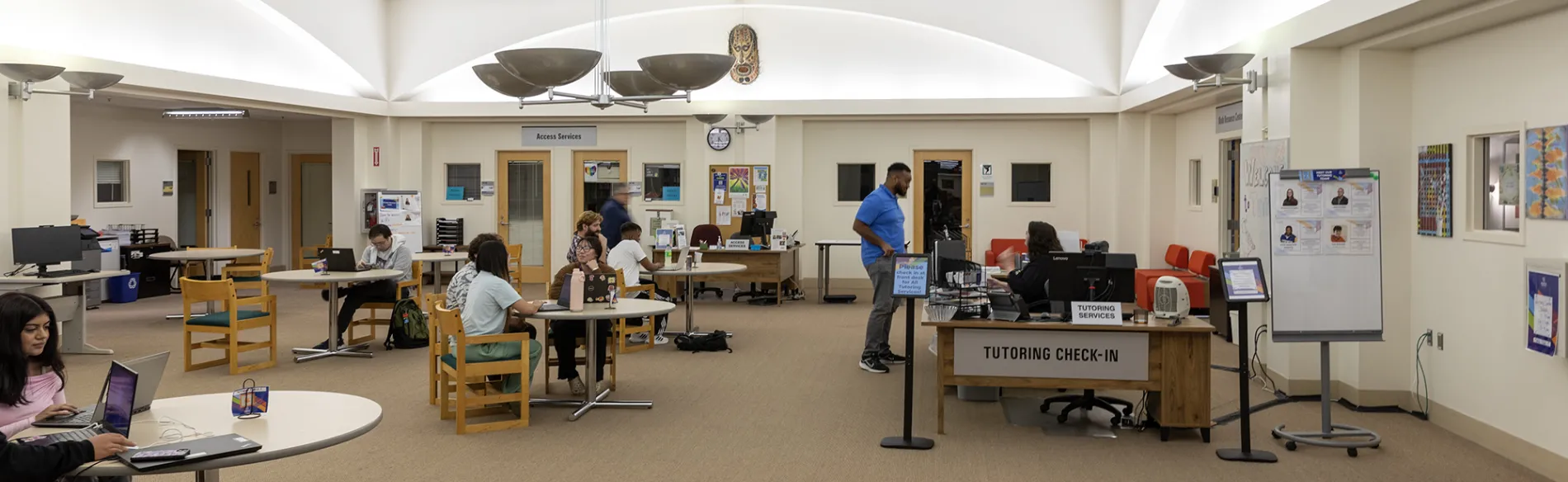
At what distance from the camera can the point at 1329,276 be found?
5.81m

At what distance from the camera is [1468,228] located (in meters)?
6.06

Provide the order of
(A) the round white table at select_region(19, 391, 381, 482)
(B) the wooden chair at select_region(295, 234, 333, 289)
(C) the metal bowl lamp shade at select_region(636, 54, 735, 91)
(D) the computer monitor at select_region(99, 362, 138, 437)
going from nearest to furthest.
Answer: (A) the round white table at select_region(19, 391, 381, 482) < (D) the computer monitor at select_region(99, 362, 138, 437) < (C) the metal bowl lamp shade at select_region(636, 54, 735, 91) < (B) the wooden chair at select_region(295, 234, 333, 289)

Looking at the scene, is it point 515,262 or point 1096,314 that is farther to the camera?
point 515,262

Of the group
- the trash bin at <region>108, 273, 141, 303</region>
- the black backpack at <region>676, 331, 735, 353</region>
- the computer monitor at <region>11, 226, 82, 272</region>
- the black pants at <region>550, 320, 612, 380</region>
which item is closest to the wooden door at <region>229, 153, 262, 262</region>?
the trash bin at <region>108, 273, 141, 303</region>

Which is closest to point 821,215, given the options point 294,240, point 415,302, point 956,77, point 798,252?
point 798,252

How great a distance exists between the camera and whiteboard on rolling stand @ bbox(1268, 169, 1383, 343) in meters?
5.79

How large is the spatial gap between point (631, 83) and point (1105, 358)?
3.24 m

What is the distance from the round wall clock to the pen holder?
11107 mm

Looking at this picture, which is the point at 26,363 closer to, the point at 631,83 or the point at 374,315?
the point at 631,83

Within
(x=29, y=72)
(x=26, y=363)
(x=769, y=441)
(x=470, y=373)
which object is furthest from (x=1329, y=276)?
(x=29, y=72)

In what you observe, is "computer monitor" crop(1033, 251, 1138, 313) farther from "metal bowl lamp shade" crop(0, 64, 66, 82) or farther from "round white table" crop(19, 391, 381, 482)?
"metal bowl lamp shade" crop(0, 64, 66, 82)

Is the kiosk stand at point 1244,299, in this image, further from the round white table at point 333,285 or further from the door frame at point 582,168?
the door frame at point 582,168

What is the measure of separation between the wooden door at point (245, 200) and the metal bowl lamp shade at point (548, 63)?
13.3 meters

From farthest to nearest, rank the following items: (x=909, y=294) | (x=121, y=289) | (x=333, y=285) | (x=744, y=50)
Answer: (x=744, y=50), (x=121, y=289), (x=333, y=285), (x=909, y=294)
